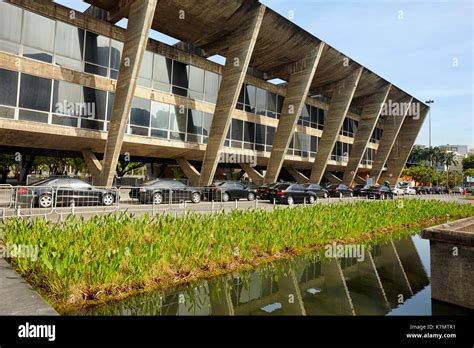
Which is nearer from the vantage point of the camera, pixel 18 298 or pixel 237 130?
pixel 18 298

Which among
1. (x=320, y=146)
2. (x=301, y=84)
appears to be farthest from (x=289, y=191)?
(x=320, y=146)

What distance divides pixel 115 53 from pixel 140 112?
455cm

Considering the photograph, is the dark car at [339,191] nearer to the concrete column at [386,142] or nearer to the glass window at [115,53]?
the concrete column at [386,142]

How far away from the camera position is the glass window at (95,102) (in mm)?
20016

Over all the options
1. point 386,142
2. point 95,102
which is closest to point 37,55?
point 95,102

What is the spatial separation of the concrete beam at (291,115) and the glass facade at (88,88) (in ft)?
10.2

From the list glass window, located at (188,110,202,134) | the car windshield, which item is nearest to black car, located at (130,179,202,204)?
the car windshield

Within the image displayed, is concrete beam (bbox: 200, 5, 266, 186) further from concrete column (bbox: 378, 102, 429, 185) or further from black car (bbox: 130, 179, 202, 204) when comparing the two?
concrete column (bbox: 378, 102, 429, 185)

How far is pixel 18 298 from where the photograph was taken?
3.97m

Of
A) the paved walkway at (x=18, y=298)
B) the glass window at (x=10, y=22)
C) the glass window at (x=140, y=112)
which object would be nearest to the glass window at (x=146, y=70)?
the glass window at (x=140, y=112)

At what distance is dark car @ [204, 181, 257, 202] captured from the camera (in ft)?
70.0

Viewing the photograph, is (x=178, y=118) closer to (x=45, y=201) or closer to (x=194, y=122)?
(x=194, y=122)

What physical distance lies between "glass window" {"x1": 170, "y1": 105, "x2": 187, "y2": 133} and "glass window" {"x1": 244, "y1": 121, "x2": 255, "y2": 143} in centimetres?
719
